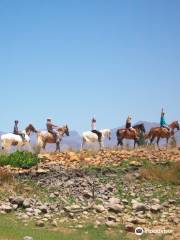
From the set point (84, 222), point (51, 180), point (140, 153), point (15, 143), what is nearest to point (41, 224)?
point (84, 222)

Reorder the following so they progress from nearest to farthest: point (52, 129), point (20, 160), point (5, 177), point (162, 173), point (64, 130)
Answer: point (5, 177)
point (162, 173)
point (20, 160)
point (52, 129)
point (64, 130)

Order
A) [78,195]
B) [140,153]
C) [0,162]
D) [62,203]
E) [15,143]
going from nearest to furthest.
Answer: [62,203], [78,195], [0,162], [140,153], [15,143]

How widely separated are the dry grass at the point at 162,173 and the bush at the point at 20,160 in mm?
4894

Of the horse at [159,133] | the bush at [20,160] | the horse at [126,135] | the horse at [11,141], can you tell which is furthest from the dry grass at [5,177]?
the horse at [159,133]

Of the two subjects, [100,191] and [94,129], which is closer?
[100,191]

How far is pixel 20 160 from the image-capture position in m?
22.6

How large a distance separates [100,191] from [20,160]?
17.5ft

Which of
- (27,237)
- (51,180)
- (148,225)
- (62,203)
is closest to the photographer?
(27,237)

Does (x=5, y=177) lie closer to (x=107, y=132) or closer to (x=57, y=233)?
(x=57, y=233)

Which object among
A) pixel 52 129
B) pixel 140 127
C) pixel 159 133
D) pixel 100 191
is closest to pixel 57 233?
pixel 100 191

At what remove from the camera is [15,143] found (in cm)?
3391

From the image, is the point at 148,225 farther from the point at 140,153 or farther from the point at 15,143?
the point at 15,143

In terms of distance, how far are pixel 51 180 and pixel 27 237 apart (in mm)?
7918

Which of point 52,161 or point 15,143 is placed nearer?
point 52,161
